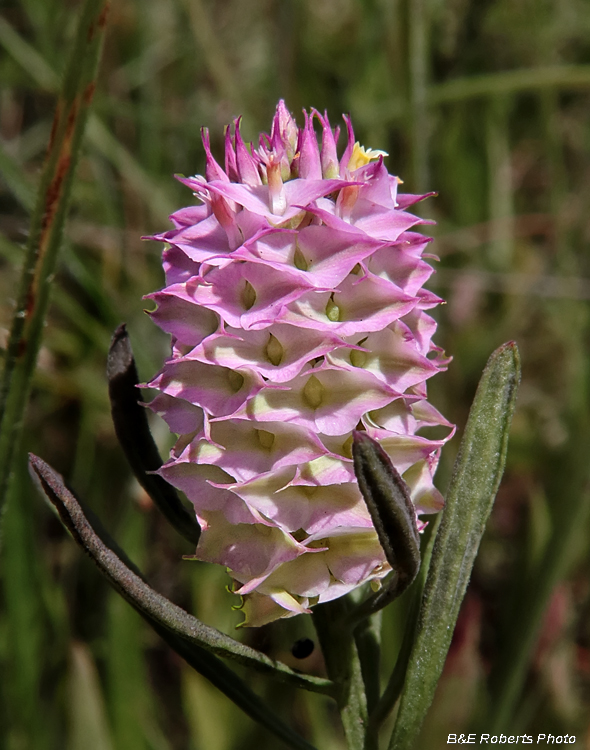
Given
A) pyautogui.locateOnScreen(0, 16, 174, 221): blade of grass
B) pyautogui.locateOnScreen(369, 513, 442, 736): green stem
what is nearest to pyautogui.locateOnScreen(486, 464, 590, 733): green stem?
pyautogui.locateOnScreen(369, 513, 442, 736): green stem

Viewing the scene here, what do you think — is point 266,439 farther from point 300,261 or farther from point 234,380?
point 300,261

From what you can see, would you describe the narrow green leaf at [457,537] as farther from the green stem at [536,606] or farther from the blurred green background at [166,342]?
the green stem at [536,606]

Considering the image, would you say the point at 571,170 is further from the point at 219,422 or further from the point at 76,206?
the point at 219,422

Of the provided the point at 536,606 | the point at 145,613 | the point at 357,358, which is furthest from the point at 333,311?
the point at 536,606

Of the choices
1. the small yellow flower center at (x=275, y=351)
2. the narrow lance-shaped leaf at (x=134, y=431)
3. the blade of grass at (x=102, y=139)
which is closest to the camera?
the small yellow flower center at (x=275, y=351)

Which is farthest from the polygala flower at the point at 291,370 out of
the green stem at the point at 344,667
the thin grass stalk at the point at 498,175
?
the thin grass stalk at the point at 498,175

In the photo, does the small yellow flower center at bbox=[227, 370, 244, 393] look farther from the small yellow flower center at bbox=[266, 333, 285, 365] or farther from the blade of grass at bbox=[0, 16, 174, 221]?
the blade of grass at bbox=[0, 16, 174, 221]
